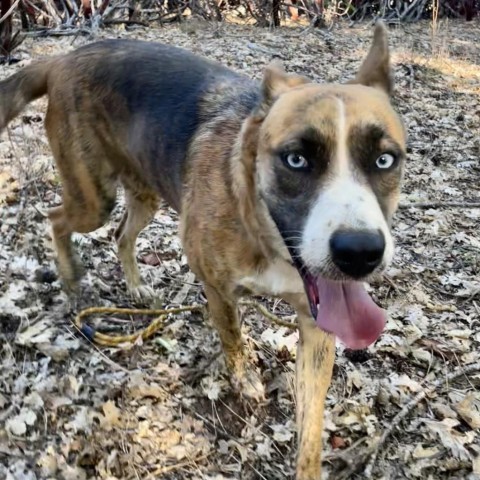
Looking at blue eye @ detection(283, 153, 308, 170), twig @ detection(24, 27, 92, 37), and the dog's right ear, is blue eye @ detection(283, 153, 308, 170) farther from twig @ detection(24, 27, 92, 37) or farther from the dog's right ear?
twig @ detection(24, 27, 92, 37)

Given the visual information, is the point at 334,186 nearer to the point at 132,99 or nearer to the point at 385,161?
the point at 385,161

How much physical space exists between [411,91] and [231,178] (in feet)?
25.2

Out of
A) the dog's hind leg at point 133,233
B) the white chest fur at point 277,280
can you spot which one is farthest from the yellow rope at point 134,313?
the white chest fur at point 277,280

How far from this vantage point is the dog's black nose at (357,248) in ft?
8.00

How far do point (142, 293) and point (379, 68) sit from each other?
2.38 metres

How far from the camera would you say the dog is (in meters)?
2.69

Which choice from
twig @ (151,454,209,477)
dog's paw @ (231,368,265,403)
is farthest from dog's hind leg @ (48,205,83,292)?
twig @ (151,454,209,477)

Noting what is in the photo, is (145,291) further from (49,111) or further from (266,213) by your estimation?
(266,213)

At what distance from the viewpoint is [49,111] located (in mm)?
4277

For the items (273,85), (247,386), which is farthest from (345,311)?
(247,386)

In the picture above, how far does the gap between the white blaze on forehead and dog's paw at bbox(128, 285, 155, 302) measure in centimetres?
228

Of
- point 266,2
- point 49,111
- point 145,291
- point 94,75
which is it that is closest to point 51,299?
point 145,291

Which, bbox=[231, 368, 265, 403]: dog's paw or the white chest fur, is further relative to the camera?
bbox=[231, 368, 265, 403]: dog's paw

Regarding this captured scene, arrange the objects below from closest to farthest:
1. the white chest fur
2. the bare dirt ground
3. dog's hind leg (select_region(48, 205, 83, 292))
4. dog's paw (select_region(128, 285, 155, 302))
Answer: the white chest fur → the bare dirt ground → dog's hind leg (select_region(48, 205, 83, 292)) → dog's paw (select_region(128, 285, 155, 302))
